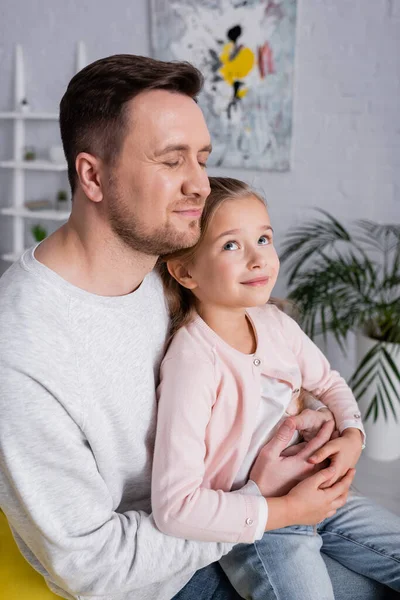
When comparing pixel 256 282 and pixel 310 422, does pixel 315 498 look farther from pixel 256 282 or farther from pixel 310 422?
Answer: pixel 256 282

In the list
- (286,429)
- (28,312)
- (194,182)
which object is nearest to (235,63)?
(194,182)

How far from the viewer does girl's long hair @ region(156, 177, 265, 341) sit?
1.29 m

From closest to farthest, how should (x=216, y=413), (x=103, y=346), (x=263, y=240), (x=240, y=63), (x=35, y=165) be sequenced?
1. (x=103, y=346)
2. (x=216, y=413)
3. (x=263, y=240)
4. (x=240, y=63)
5. (x=35, y=165)

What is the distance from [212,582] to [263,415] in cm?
34

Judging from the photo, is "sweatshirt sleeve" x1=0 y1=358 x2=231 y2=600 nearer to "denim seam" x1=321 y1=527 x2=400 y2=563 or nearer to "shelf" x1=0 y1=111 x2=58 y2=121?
"denim seam" x1=321 y1=527 x2=400 y2=563

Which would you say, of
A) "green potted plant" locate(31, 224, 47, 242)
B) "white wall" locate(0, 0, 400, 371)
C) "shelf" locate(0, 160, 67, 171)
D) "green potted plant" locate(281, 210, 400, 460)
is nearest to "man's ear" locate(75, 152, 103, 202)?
"green potted plant" locate(281, 210, 400, 460)

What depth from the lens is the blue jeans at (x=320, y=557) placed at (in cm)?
116

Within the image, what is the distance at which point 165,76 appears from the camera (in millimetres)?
1130

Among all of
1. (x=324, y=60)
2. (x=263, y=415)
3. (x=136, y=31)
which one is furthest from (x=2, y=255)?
(x=263, y=415)

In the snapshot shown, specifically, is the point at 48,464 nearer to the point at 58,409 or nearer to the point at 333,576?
the point at 58,409

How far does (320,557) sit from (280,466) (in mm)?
199

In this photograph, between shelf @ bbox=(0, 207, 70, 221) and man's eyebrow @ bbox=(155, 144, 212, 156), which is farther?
shelf @ bbox=(0, 207, 70, 221)

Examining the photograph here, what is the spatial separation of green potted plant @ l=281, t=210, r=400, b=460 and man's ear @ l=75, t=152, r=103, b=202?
1.49 metres

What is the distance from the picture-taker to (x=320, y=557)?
124 cm
